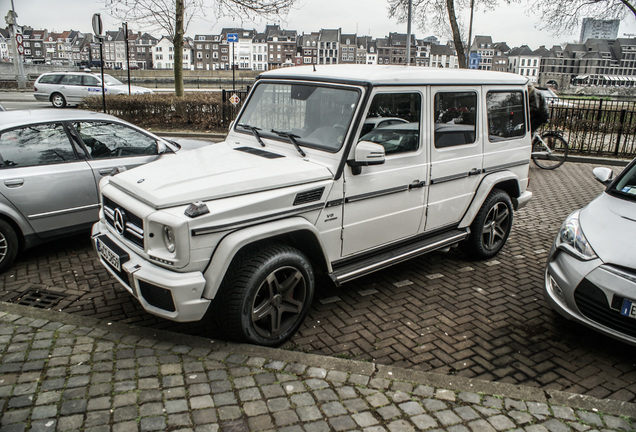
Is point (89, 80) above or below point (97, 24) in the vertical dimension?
below

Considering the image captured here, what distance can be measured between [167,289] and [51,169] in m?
2.98

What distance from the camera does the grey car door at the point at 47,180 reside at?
4.98m

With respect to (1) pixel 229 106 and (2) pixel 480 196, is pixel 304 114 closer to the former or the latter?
(2) pixel 480 196

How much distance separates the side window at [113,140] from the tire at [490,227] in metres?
4.17

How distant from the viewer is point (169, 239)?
324cm

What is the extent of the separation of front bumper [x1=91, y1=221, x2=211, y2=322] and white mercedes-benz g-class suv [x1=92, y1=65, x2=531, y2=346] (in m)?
0.01

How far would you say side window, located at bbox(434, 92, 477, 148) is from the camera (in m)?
4.68

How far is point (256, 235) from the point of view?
11.0 ft

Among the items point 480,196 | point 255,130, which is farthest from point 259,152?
point 480,196

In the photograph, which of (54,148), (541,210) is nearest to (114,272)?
(54,148)

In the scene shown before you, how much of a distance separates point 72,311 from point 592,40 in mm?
176657

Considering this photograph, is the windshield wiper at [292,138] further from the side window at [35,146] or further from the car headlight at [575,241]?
the side window at [35,146]

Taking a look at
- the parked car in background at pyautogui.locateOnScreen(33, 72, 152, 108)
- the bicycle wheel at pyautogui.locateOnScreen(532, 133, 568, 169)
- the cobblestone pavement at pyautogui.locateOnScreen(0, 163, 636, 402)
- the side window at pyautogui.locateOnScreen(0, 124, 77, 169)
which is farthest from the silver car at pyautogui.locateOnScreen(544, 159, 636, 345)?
the parked car in background at pyautogui.locateOnScreen(33, 72, 152, 108)

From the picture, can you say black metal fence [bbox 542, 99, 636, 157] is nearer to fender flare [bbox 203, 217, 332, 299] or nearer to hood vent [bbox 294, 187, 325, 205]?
hood vent [bbox 294, 187, 325, 205]
